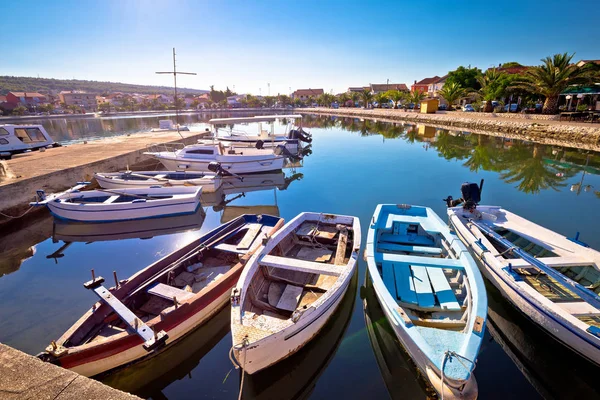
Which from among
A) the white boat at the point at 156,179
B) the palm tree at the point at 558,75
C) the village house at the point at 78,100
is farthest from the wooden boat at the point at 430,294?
the village house at the point at 78,100

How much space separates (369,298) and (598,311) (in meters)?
3.97

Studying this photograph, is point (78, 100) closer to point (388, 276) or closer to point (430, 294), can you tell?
point (388, 276)

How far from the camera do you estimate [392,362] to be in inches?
201

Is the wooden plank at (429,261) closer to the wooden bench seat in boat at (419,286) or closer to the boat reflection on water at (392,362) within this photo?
the wooden bench seat in boat at (419,286)

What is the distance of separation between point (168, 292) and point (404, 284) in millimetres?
4753

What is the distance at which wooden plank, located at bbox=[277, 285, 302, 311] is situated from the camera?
555 cm

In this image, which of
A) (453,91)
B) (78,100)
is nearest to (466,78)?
(453,91)

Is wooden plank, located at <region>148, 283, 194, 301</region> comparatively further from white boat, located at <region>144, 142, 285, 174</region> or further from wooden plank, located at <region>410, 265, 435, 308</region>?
white boat, located at <region>144, 142, 285, 174</region>

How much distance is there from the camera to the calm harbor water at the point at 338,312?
4730 mm

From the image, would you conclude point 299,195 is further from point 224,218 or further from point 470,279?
point 470,279

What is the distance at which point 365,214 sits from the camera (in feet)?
38.6

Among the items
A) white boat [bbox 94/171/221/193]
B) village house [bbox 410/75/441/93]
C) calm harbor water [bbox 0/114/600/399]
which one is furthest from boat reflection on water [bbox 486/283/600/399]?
village house [bbox 410/75/441/93]

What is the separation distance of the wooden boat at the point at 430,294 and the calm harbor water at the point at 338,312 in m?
0.94

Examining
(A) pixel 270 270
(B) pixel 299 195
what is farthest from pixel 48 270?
(B) pixel 299 195
